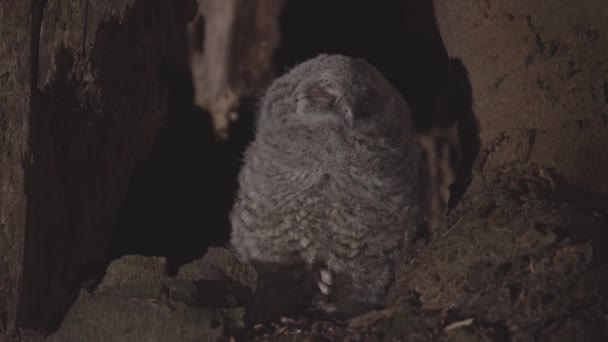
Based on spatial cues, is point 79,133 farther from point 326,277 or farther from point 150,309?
point 326,277

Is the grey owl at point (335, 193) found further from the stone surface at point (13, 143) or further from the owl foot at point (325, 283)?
the stone surface at point (13, 143)

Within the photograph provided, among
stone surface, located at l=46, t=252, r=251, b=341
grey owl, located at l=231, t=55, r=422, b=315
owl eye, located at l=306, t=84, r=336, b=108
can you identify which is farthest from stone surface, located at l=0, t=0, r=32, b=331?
owl eye, located at l=306, t=84, r=336, b=108

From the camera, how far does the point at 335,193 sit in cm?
226

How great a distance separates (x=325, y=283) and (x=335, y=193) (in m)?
0.24

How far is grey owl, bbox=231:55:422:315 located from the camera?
2.25 m

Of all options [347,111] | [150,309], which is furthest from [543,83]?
[150,309]

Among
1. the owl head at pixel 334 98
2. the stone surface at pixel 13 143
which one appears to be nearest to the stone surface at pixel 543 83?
the owl head at pixel 334 98

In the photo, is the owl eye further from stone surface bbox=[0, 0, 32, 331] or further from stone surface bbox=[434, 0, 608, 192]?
stone surface bbox=[0, 0, 32, 331]

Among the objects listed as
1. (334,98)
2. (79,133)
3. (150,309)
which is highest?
(334,98)

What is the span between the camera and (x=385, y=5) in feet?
11.8

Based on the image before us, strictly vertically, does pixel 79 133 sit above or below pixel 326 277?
above

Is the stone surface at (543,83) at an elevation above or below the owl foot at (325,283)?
above

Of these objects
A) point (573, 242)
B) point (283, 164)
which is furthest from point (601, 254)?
point (283, 164)

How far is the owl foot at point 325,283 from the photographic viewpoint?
2.25 m
